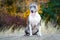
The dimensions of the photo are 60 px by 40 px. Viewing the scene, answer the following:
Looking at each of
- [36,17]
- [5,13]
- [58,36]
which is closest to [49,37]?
[58,36]

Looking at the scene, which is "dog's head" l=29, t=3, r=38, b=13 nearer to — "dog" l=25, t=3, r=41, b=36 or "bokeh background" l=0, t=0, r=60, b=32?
"dog" l=25, t=3, r=41, b=36

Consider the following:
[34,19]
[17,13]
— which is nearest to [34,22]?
[34,19]


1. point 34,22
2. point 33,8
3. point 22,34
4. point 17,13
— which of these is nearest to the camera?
point 33,8

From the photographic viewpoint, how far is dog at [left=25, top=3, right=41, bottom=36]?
440 centimetres

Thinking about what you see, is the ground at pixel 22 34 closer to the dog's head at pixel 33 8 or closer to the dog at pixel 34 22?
the dog at pixel 34 22

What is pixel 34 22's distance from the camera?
444 cm

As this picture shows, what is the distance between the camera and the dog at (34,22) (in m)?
4.40

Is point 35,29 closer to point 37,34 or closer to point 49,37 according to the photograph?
point 37,34

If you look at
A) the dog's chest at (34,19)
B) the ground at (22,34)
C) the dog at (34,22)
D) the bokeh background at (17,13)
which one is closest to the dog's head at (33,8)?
the dog at (34,22)

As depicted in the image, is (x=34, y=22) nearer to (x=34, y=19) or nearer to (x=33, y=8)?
(x=34, y=19)

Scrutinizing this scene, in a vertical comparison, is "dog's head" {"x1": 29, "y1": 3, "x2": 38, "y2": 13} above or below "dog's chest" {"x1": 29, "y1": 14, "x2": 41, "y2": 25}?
above

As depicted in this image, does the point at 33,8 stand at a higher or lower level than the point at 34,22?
higher

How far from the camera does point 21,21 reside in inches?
190

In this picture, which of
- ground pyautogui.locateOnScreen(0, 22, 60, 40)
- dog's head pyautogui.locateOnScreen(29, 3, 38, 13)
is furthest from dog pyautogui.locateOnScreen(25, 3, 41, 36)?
ground pyautogui.locateOnScreen(0, 22, 60, 40)
